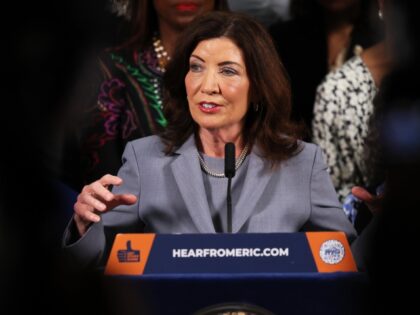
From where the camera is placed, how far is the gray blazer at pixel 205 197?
153 centimetres

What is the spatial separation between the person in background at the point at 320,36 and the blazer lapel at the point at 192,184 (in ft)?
1.87

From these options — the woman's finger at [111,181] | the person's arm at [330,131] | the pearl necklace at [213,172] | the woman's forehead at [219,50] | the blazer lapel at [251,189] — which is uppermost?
the woman's forehead at [219,50]

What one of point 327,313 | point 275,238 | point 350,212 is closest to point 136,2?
point 350,212

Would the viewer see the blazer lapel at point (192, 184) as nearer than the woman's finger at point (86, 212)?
No

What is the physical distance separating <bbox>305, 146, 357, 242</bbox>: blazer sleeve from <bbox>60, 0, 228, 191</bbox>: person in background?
16.7 inches

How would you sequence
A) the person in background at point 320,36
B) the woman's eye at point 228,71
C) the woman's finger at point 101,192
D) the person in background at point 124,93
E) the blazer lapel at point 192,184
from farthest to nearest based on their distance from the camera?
the person in background at point 320,36
the person in background at point 124,93
the woman's eye at point 228,71
the blazer lapel at point 192,184
the woman's finger at point 101,192

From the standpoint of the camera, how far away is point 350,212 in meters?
1.83

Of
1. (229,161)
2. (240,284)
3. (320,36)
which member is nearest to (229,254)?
(240,284)

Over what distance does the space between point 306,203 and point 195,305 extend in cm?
62

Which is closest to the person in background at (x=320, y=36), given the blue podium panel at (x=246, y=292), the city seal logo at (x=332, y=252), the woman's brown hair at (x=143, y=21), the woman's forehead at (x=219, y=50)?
the woman's brown hair at (x=143, y=21)

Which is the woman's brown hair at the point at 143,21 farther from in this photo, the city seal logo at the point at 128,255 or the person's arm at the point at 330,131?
the city seal logo at the point at 128,255

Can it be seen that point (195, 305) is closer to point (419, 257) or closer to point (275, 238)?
point (275, 238)

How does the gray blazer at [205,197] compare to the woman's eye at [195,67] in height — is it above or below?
below

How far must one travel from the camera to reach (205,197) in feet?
5.07
